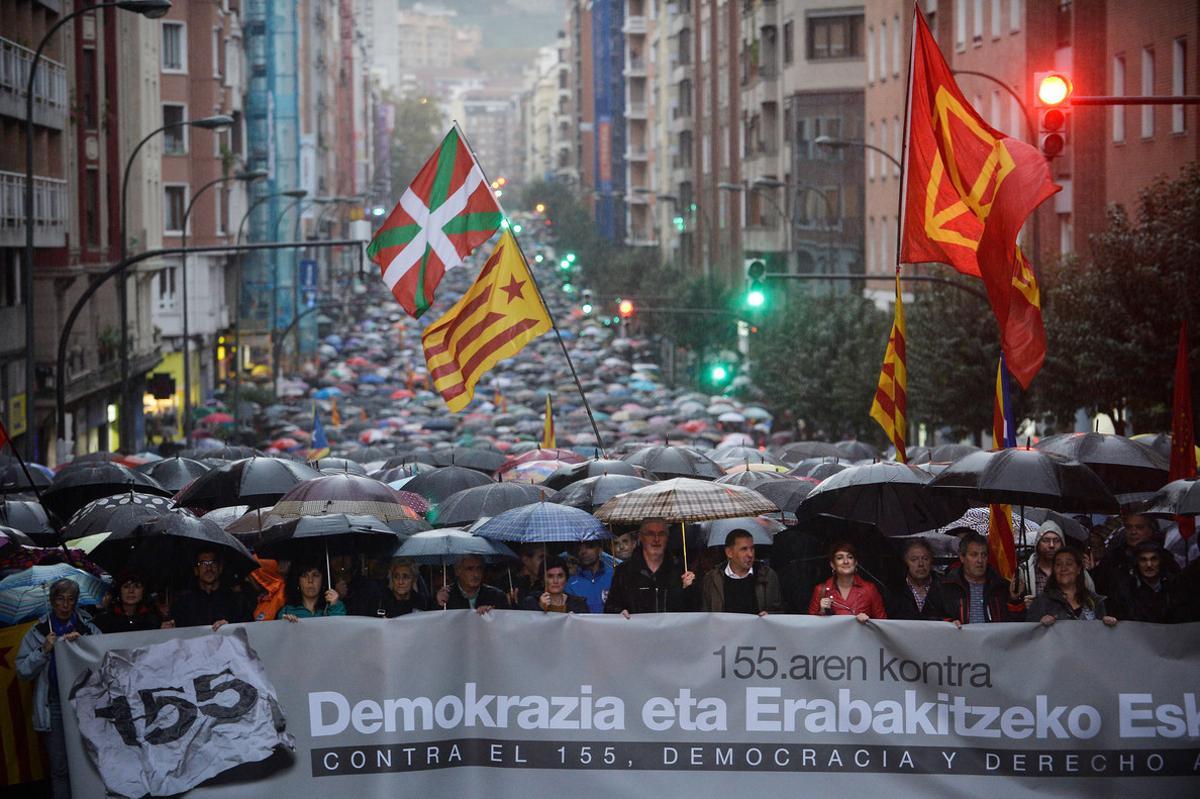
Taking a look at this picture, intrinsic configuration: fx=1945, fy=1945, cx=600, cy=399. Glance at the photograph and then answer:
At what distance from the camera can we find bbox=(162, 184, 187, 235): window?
65.1 meters

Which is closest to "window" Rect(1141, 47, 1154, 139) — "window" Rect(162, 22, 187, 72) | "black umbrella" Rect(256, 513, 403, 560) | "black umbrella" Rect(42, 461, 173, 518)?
"black umbrella" Rect(42, 461, 173, 518)

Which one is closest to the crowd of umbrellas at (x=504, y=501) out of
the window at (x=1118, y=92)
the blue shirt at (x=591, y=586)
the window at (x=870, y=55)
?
the blue shirt at (x=591, y=586)

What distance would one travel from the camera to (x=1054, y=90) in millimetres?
16938

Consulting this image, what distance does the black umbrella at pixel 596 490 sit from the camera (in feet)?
53.8

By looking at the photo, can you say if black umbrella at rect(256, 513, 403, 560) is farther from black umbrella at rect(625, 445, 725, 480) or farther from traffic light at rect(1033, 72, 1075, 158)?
traffic light at rect(1033, 72, 1075, 158)

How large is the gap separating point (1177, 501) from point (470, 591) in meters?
5.08

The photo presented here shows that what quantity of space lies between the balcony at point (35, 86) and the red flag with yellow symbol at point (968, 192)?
28.3 metres

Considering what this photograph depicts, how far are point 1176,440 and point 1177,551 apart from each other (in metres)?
0.95

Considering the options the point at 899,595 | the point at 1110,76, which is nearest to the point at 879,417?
the point at 899,595

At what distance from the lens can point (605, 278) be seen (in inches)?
4370

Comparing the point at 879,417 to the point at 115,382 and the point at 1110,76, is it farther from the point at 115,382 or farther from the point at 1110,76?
the point at 115,382

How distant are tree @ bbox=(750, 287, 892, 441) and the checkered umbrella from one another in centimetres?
3565

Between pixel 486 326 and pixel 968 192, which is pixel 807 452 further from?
pixel 968 192

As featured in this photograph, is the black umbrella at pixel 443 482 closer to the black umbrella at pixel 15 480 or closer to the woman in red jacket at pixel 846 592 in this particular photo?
the black umbrella at pixel 15 480
